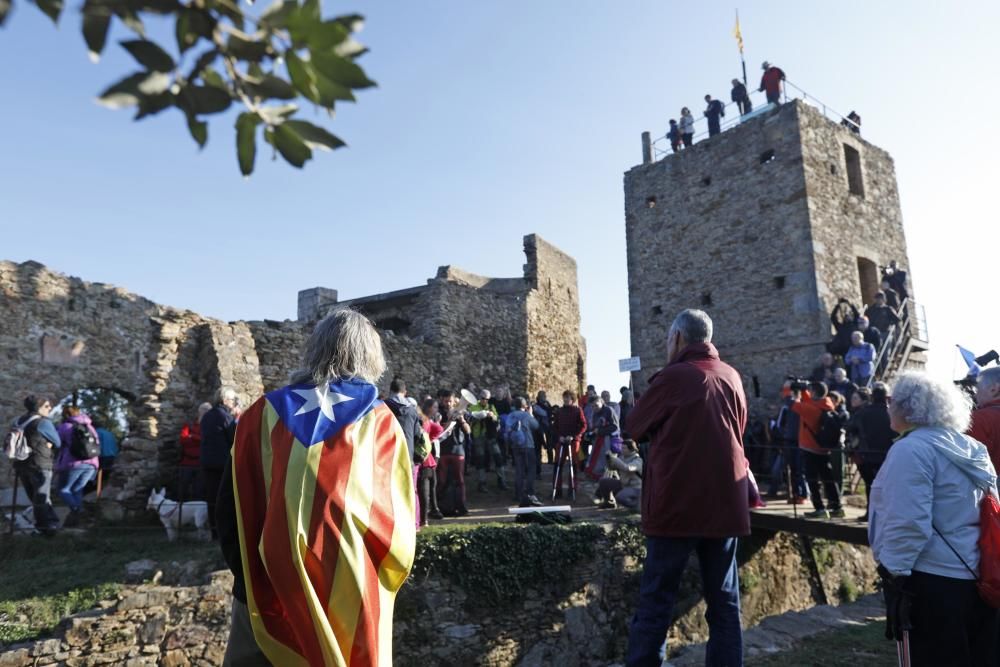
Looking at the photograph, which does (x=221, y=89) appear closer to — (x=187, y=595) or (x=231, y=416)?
(x=187, y=595)

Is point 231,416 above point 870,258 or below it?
below

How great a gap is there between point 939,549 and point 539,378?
1816 centimetres

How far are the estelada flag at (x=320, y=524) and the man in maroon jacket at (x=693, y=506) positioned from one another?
1602 mm

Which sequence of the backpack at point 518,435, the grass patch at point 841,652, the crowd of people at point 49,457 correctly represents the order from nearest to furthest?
1. the grass patch at point 841,652
2. the crowd of people at point 49,457
3. the backpack at point 518,435

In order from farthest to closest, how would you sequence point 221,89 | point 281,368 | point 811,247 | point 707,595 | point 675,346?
point 811,247
point 281,368
point 675,346
point 707,595
point 221,89

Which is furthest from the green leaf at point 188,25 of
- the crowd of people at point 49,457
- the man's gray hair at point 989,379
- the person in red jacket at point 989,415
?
the crowd of people at point 49,457

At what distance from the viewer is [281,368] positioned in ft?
42.8

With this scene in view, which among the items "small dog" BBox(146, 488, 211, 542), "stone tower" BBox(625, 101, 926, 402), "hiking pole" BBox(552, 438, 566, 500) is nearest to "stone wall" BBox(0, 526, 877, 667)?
"small dog" BBox(146, 488, 211, 542)

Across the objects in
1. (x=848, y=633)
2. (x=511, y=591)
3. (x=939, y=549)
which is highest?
(x=939, y=549)

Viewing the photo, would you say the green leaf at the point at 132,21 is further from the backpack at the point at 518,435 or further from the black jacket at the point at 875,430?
the backpack at the point at 518,435

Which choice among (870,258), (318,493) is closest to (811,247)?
(870,258)

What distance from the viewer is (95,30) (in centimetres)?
104

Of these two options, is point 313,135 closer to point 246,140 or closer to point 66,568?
point 246,140

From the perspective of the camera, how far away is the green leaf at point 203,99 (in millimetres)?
1109
